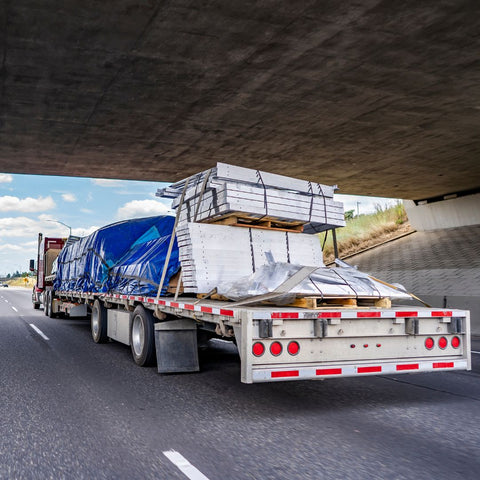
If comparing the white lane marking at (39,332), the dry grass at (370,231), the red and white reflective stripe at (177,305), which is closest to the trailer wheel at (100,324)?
the red and white reflective stripe at (177,305)

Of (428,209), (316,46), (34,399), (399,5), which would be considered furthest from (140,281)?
(428,209)

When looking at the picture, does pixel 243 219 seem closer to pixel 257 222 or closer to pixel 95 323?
pixel 257 222

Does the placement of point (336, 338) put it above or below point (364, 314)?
below

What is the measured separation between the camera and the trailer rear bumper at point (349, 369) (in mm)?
5531

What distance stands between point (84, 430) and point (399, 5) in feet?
26.7

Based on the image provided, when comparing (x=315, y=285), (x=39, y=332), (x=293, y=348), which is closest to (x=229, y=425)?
(x=293, y=348)

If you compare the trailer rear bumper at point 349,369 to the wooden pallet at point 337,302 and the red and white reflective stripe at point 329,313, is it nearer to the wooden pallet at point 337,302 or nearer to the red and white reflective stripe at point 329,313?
the red and white reflective stripe at point 329,313

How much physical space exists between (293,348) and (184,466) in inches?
72.9

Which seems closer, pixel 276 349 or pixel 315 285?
pixel 276 349

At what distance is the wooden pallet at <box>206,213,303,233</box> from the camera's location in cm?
796

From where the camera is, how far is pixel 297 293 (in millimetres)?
6141

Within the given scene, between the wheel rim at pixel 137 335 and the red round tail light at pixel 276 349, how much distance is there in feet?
12.5

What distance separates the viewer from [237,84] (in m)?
12.6

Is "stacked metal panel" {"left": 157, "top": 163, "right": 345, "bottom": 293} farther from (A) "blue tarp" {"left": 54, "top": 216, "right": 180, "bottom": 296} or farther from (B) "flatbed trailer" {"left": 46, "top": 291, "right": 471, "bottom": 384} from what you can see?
(A) "blue tarp" {"left": 54, "top": 216, "right": 180, "bottom": 296}
